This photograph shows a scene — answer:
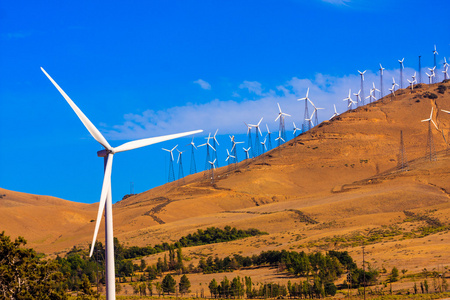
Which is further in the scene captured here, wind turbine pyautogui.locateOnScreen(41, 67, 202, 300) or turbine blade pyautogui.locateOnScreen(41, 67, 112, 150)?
turbine blade pyautogui.locateOnScreen(41, 67, 112, 150)

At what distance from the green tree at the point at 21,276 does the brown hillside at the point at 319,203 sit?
40.3 m

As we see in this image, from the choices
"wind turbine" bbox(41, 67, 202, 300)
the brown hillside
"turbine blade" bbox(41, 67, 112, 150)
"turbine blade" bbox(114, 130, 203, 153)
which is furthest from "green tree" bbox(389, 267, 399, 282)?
"turbine blade" bbox(41, 67, 112, 150)

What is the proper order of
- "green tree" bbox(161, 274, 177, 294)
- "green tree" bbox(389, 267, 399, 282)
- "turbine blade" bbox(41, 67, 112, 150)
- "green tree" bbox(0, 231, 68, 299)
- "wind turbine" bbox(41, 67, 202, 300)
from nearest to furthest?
"wind turbine" bbox(41, 67, 202, 300) < "turbine blade" bbox(41, 67, 112, 150) < "green tree" bbox(0, 231, 68, 299) < "green tree" bbox(389, 267, 399, 282) < "green tree" bbox(161, 274, 177, 294)

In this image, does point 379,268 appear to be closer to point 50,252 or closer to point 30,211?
point 50,252

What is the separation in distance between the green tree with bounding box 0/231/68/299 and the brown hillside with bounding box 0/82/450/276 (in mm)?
40289

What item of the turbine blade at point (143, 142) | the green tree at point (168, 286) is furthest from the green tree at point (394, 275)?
the turbine blade at point (143, 142)

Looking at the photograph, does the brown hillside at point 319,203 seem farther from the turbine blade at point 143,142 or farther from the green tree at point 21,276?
the green tree at point 21,276

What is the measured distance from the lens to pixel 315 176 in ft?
553

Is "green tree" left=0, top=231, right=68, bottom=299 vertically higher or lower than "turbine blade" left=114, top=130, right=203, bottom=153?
lower

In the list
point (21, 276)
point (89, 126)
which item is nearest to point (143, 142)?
point (89, 126)

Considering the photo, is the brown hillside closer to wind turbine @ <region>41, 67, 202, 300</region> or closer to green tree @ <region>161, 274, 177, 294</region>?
green tree @ <region>161, 274, 177, 294</region>

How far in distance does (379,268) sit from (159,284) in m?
26.0

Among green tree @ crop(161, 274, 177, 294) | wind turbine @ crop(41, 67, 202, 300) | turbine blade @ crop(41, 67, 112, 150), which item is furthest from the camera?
green tree @ crop(161, 274, 177, 294)

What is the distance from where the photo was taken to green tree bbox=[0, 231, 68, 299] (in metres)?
41.2
